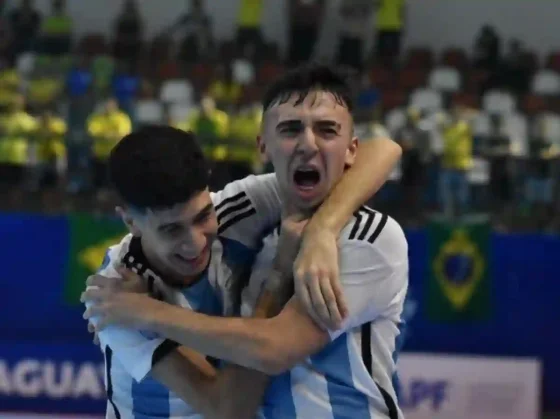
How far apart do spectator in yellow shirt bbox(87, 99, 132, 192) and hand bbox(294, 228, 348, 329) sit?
18.1 ft

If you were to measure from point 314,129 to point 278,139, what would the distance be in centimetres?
9

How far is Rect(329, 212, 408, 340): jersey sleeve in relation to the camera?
2.12 metres

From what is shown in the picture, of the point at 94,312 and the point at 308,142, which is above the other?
the point at 308,142

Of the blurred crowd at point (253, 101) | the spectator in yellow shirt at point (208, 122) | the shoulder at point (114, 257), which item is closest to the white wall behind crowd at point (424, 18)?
the blurred crowd at point (253, 101)

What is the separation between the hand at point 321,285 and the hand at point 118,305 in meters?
0.33

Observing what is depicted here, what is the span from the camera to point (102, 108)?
377 inches

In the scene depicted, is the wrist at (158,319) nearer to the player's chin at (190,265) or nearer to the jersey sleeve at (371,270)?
the player's chin at (190,265)

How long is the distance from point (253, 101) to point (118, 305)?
802 cm

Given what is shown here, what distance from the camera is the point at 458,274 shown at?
6363mm

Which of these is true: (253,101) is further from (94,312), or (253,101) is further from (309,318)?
(309,318)

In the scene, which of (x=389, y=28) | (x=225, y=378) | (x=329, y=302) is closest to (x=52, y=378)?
(x=225, y=378)

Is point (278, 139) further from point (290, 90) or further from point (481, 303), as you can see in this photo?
point (481, 303)

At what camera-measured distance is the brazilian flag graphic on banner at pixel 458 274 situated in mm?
6359

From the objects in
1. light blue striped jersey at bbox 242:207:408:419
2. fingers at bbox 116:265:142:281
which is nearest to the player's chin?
fingers at bbox 116:265:142:281
